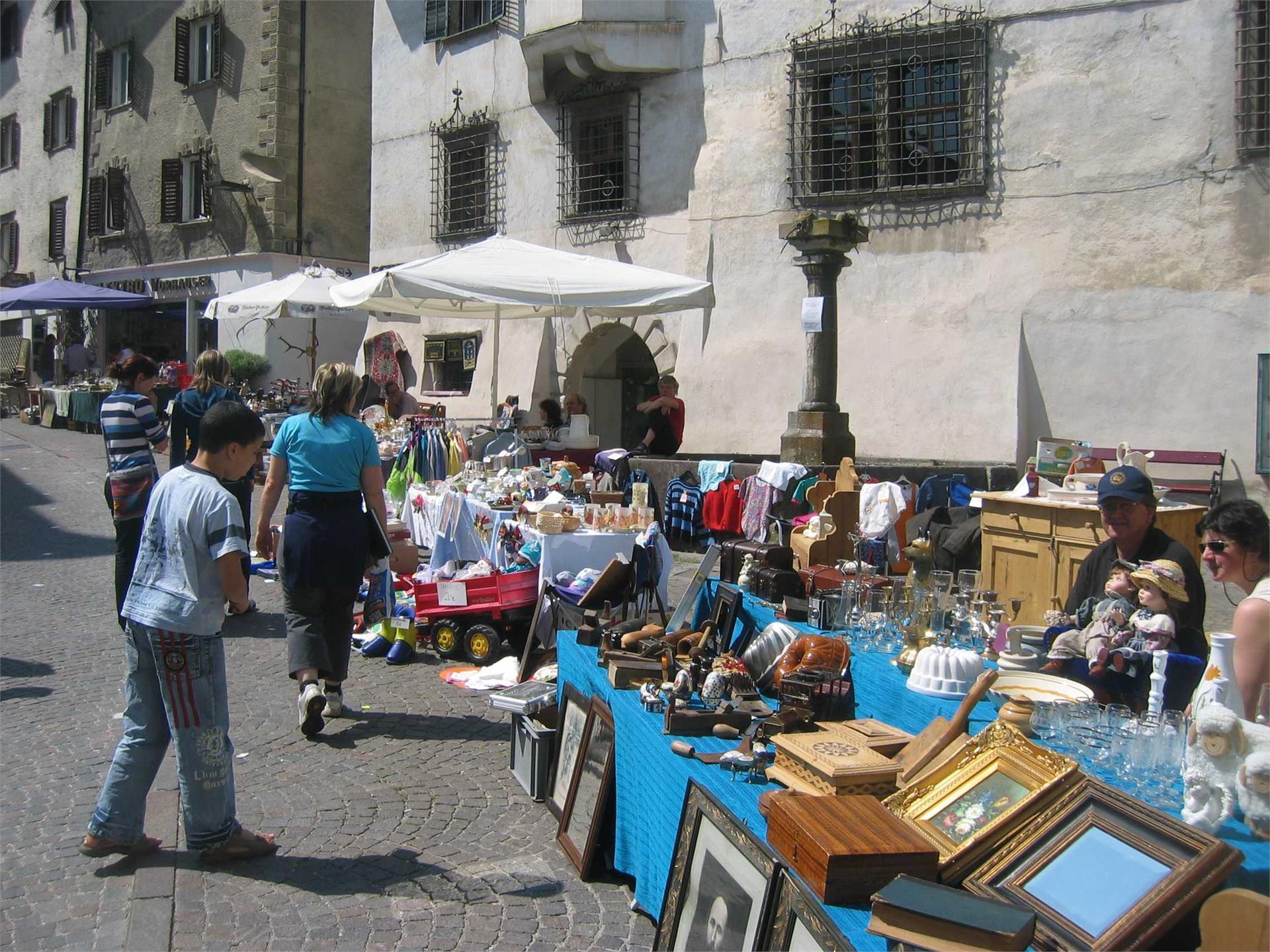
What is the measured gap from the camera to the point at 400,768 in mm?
5066

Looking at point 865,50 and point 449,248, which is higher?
point 865,50

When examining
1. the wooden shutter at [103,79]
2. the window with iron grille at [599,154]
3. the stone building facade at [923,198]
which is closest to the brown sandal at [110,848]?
the stone building facade at [923,198]

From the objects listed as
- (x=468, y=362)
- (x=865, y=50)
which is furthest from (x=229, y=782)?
Result: (x=468, y=362)

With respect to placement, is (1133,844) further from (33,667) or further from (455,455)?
(455,455)

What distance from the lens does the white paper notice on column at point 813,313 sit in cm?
1054

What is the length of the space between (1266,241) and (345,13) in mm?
18355

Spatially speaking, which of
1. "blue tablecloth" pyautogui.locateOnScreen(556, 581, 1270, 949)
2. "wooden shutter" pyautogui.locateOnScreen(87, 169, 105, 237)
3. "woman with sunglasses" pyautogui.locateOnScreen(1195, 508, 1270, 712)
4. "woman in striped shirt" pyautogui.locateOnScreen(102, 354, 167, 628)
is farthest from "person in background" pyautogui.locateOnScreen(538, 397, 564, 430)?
"wooden shutter" pyautogui.locateOnScreen(87, 169, 105, 237)

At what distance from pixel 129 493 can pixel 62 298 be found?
18.0 m

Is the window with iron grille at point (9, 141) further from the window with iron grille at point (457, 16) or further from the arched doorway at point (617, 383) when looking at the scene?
the arched doorway at point (617, 383)

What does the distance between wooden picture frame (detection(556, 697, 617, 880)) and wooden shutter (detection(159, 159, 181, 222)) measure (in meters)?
23.3

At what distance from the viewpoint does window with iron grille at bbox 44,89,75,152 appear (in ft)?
94.0

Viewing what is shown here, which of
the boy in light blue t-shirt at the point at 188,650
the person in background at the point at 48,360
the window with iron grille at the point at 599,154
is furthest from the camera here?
the person in background at the point at 48,360

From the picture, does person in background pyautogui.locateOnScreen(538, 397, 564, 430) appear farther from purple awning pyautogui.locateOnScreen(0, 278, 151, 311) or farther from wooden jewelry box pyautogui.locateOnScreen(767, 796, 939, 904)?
purple awning pyautogui.locateOnScreen(0, 278, 151, 311)

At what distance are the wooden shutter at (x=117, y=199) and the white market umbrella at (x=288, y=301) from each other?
15.1 m
